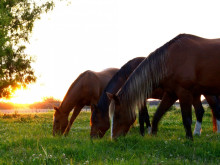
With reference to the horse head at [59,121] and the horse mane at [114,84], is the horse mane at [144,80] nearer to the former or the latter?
the horse mane at [114,84]

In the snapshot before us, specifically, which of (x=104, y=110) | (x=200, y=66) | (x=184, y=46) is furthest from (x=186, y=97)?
(x=104, y=110)

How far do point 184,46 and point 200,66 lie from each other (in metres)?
0.62

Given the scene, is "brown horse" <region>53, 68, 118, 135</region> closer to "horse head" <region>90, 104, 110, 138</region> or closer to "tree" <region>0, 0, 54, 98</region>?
"horse head" <region>90, 104, 110, 138</region>

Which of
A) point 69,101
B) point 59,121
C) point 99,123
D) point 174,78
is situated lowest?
point 59,121

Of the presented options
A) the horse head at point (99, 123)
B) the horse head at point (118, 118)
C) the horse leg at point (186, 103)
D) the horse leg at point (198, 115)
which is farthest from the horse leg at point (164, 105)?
the horse leg at point (198, 115)

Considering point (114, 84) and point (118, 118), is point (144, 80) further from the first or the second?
point (114, 84)

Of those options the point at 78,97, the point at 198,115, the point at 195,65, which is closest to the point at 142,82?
the point at 195,65

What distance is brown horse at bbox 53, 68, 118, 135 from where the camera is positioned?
9.34 m

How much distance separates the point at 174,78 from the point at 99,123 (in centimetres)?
257

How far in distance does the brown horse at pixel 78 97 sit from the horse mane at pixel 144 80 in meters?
3.55

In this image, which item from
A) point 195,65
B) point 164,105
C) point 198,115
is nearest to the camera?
point 195,65

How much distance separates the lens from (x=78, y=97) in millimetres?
9859

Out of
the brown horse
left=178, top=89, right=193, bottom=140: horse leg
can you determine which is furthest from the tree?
left=178, top=89, right=193, bottom=140: horse leg

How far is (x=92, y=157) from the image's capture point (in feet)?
14.8
